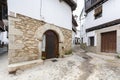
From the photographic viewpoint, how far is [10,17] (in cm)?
464

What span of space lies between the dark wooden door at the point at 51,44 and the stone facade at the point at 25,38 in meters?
0.58

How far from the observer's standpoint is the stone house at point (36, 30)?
4.74m

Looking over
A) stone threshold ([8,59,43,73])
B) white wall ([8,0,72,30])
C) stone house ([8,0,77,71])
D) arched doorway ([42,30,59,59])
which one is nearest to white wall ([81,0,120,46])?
white wall ([8,0,72,30])

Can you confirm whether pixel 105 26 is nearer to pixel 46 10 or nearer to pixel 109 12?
pixel 109 12

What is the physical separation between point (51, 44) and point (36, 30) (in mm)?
1714

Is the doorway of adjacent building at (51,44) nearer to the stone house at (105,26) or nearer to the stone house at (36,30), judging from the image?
the stone house at (36,30)

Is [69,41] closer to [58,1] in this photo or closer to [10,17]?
[58,1]

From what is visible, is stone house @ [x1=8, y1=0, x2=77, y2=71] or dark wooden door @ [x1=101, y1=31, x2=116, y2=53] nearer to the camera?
stone house @ [x1=8, y1=0, x2=77, y2=71]

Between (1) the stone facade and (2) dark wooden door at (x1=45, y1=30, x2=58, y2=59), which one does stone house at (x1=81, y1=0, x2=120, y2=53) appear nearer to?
(2) dark wooden door at (x1=45, y1=30, x2=58, y2=59)

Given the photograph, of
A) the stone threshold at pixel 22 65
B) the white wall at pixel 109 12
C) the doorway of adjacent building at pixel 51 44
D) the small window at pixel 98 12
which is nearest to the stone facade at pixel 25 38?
the stone threshold at pixel 22 65

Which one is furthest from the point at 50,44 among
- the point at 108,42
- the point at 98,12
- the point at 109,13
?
the point at 98,12

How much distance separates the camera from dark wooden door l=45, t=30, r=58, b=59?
673 centimetres

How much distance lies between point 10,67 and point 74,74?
104 inches

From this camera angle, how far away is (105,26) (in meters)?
9.38
